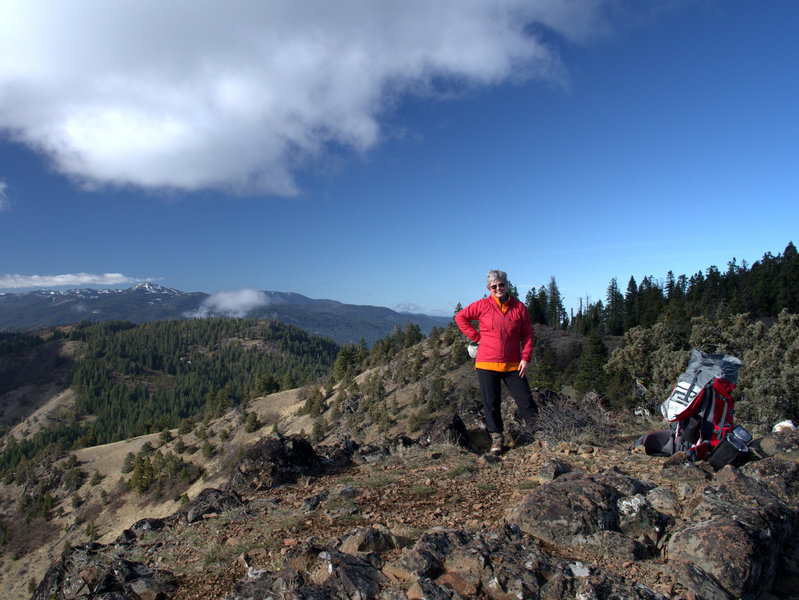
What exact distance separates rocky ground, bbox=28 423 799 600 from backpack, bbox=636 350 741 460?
17.5 inches

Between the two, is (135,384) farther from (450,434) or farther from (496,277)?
(496,277)

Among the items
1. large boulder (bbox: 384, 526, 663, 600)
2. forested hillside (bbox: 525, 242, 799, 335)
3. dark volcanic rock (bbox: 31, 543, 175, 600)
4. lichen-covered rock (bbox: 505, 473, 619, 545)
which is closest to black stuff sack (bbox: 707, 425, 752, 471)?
lichen-covered rock (bbox: 505, 473, 619, 545)

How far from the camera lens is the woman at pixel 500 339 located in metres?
6.27

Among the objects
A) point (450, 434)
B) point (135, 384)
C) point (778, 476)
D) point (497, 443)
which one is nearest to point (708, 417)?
point (778, 476)

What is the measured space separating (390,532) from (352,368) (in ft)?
198

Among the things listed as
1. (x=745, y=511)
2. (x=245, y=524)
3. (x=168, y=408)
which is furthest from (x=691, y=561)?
(x=168, y=408)

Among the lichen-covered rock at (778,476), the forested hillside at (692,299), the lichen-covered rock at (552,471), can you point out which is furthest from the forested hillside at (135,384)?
the lichen-covered rock at (778,476)

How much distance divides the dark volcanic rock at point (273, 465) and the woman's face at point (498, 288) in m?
4.10

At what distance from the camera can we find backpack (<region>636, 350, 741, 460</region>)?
16.5ft

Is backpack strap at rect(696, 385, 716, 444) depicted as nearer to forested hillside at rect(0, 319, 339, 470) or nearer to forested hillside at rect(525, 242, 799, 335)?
forested hillside at rect(525, 242, 799, 335)

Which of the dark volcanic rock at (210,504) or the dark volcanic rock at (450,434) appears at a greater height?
the dark volcanic rock at (450,434)

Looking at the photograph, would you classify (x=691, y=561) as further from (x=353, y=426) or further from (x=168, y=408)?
(x=168, y=408)

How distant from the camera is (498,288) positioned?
244 inches

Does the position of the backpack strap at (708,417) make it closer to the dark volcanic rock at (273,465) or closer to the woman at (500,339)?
the woman at (500,339)
